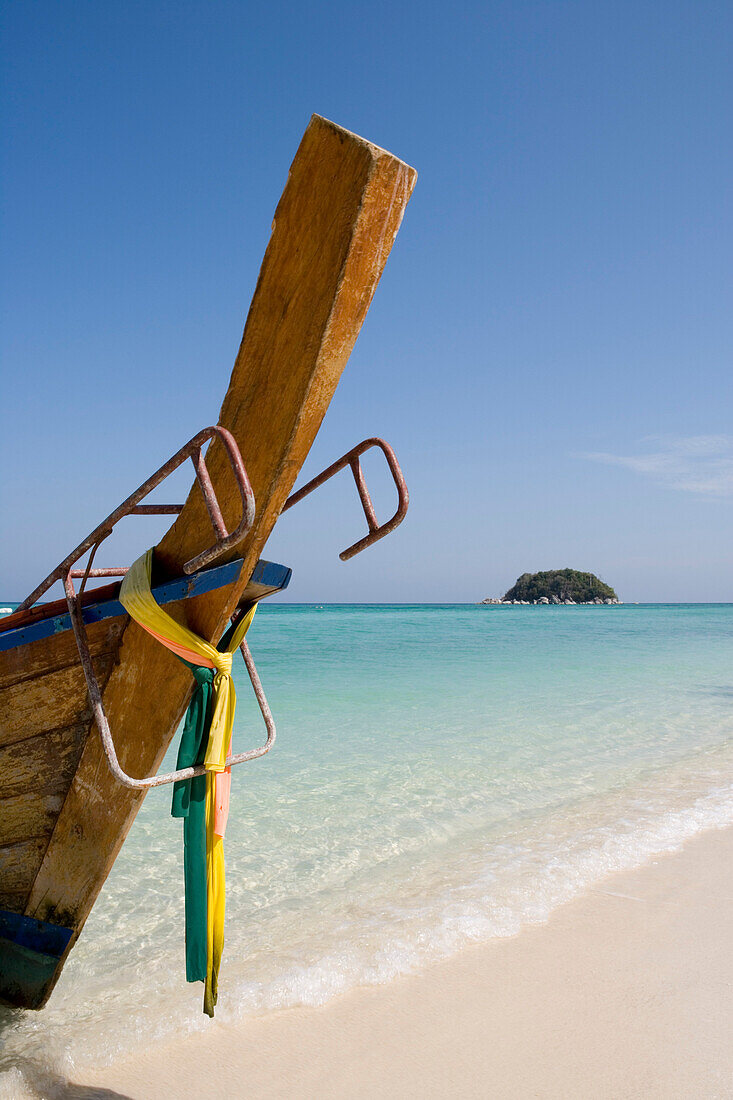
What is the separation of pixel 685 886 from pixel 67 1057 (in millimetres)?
2521

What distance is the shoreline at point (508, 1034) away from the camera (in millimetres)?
1872

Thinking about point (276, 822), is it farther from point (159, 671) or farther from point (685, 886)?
point (159, 671)

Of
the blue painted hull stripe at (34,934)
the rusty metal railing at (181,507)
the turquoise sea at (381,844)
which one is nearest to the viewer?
the rusty metal railing at (181,507)

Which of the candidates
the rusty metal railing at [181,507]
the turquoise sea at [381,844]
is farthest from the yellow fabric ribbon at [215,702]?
the turquoise sea at [381,844]

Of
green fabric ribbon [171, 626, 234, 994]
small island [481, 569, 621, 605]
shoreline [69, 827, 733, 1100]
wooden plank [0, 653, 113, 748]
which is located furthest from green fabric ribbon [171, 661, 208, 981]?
small island [481, 569, 621, 605]

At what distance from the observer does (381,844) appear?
3.96 m

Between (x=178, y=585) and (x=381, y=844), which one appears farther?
(x=381, y=844)

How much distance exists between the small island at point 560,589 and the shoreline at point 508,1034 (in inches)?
3318

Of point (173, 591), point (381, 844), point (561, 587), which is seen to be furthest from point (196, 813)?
point (561, 587)

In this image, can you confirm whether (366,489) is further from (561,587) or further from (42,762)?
(561,587)

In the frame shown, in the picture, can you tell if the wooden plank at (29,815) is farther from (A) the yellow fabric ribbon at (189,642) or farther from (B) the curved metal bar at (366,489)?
(B) the curved metal bar at (366,489)

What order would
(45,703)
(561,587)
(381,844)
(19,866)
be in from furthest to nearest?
(561,587)
(381,844)
(19,866)
(45,703)

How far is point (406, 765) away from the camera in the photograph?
572cm

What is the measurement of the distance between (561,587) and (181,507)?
282ft
